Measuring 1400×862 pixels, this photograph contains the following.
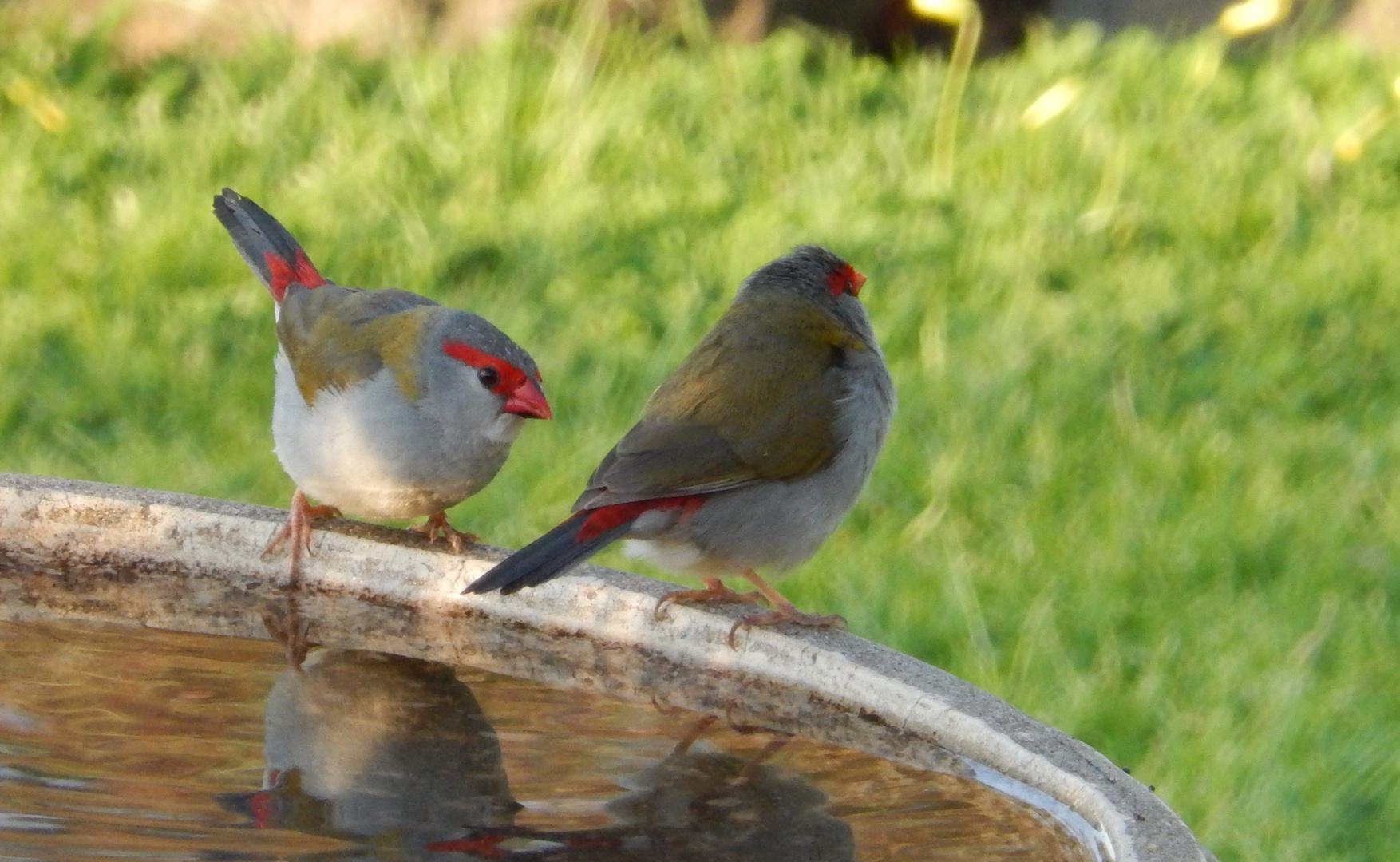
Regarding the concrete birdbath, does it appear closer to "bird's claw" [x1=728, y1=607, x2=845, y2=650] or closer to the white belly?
"bird's claw" [x1=728, y1=607, x2=845, y2=650]

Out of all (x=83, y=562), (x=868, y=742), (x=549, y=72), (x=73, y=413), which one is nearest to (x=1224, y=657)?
(x=868, y=742)

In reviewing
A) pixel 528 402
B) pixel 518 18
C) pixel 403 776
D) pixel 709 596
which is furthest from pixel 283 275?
pixel 518 18

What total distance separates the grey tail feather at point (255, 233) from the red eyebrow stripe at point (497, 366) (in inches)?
28.6

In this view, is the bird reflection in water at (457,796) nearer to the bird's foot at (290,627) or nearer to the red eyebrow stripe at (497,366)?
the bird's foot at (290,627)

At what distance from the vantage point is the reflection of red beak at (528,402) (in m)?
3.41

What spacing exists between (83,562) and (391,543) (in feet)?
1.64

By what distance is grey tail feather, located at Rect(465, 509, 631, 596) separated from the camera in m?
2.60

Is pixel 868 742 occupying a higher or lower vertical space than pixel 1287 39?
lower

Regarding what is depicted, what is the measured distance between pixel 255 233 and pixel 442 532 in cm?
94

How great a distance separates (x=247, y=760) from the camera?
2424 millimetres

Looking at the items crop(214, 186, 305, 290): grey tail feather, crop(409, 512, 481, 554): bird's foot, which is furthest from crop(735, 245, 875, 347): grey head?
crop(214, 186, 305, 290): grey tail feather

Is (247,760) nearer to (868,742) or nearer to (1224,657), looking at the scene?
(868,742)

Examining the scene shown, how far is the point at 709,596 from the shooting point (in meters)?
3.08

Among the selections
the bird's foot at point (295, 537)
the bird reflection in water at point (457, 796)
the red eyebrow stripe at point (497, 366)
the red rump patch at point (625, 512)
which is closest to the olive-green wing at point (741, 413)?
the red rump patch at point (625, 512)
